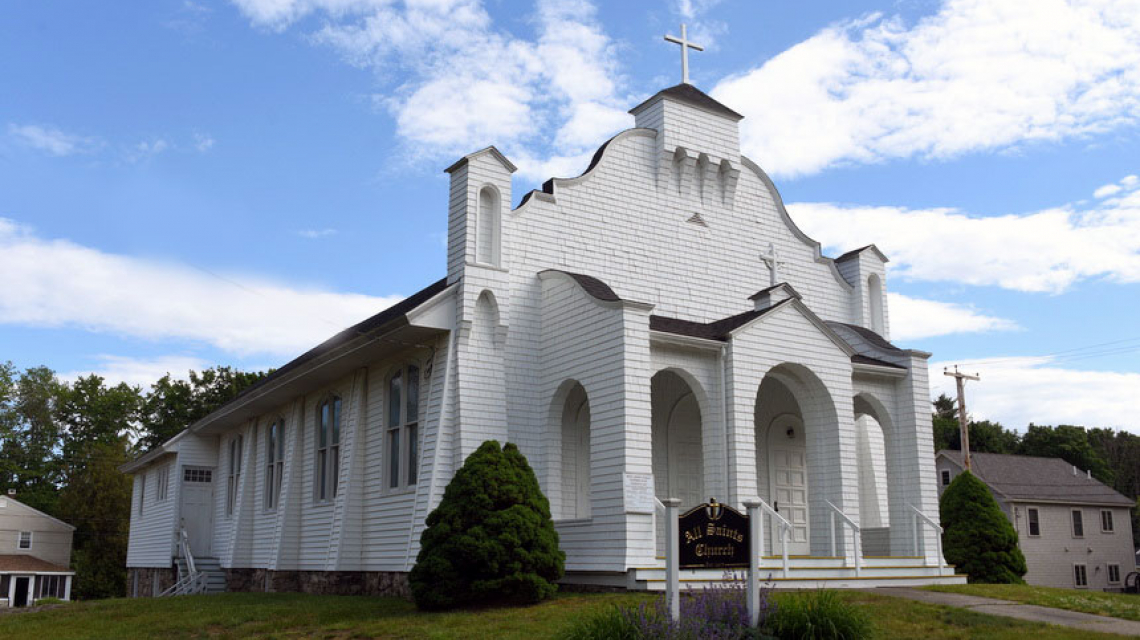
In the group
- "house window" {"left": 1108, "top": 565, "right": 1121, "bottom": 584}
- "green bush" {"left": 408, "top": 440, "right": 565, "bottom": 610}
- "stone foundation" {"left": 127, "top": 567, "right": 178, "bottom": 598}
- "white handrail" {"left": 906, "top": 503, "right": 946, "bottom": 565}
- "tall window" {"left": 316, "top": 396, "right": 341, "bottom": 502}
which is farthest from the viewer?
"house window" {"left": 1108, "top": 565, "right": 1121, "bottom": 584}

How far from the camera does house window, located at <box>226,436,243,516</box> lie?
3100 centimetres

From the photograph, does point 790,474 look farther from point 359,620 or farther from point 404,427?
point 359,620

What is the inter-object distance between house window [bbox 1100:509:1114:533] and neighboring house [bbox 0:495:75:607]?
5474 centimetres

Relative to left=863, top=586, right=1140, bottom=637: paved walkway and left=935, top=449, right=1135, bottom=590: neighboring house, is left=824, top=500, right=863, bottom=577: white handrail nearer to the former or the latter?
left=863, top=586, right=1140, bottom=637: paved walkway

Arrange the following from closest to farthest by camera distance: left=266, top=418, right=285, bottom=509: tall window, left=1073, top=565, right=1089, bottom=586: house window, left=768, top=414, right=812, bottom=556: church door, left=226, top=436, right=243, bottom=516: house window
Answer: left=768, top=414, right=812, bottom=556: church door, left=266, top=418, right=285, bottom=509: tall window, left=226, top=436, right=243, bottom=516: house window, left=1073, top=565, right=1089, bottom=586: house window

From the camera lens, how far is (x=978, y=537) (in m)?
20.3

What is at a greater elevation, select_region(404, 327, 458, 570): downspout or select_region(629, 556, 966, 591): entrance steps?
select_region(404, 327, 458, 570): downspout

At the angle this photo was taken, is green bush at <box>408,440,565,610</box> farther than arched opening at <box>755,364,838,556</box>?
No

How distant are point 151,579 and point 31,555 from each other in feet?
96.4

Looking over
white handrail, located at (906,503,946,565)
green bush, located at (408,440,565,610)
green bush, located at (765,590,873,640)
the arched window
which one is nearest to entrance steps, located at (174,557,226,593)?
the arched window

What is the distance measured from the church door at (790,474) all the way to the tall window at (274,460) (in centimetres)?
1320

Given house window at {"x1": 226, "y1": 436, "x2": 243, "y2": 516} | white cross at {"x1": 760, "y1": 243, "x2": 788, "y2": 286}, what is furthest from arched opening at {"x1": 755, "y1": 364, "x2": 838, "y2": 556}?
house window at {"x1": 226, "y1": 436, "x2": 243, "y2": 516}

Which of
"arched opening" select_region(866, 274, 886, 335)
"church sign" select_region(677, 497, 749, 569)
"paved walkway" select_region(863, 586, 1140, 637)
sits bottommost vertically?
"paved walkway" select_region(863, 586, 1140, 637)

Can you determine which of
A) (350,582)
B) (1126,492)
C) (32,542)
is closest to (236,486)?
(350,582)
